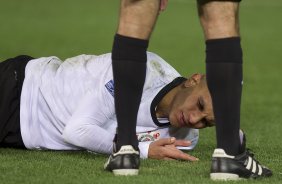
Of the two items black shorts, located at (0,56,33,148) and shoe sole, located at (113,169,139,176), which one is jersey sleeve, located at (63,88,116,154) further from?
shoe sole, located at (113,169,139,176)

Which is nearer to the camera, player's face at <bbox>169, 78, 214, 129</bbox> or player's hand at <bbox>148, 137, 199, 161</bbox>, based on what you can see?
player's hand at <bbox>148, 137, 199, 161</bbox>

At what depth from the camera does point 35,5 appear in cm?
1930

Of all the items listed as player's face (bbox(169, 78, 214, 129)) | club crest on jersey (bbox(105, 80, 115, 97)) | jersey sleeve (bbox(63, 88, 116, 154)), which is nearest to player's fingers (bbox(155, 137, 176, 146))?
player's face (bbox(169, 78, 214, 129))

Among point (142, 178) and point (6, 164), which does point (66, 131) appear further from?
point (142, 178)

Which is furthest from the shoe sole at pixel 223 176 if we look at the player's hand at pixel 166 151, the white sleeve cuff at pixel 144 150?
the white sleeve cuff at pixel 144 150

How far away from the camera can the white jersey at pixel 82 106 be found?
17.1 ft

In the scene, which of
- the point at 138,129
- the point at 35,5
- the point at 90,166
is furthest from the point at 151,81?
the point at 35,5

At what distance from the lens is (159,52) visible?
43.0 feet

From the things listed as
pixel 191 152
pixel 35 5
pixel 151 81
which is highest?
pixel 151 81

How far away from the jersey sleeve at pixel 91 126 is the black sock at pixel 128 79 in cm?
70

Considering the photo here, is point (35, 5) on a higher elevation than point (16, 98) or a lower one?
lower

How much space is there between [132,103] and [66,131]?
87 cm

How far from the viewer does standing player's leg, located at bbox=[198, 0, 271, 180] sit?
14.0 feet

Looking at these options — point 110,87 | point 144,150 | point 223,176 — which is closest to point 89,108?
point 110,87
